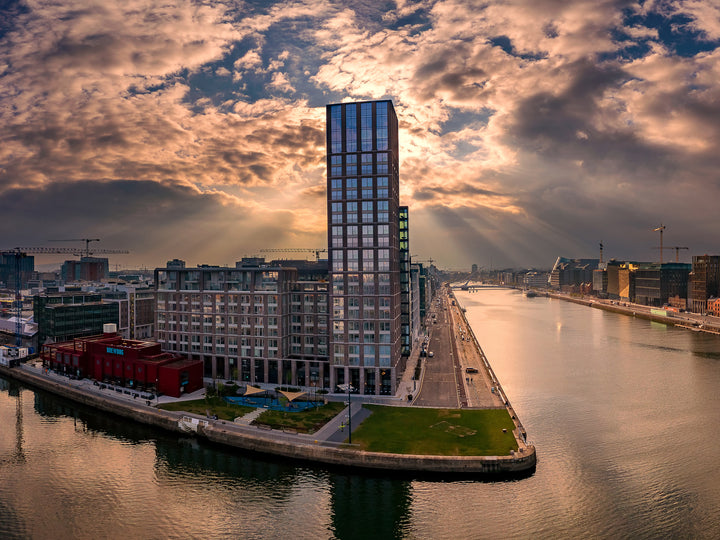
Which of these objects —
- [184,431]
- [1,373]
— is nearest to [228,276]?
[184,431]

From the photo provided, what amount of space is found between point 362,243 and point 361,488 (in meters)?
44.2

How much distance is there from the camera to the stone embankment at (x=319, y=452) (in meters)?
55.7

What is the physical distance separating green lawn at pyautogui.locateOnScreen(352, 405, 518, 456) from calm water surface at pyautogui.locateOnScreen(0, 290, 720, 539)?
14.8ft

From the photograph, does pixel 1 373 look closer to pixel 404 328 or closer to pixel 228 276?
pixel 228 276

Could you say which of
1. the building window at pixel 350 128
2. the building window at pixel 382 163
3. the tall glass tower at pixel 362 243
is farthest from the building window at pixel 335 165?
the building window at pixel 382 163

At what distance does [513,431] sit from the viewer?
64438mm

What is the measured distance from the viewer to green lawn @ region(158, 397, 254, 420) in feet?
245

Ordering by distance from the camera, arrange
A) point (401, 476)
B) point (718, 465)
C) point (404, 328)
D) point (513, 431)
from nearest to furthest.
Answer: point (401, 476) < point (718, 465) < point (513, 431) < point (404, 328)

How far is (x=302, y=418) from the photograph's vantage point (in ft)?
Answer: 234

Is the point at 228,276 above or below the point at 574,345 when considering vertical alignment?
above

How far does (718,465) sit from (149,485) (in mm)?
73749

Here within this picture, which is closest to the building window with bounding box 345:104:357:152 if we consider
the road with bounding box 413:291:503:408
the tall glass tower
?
the tall glass tower

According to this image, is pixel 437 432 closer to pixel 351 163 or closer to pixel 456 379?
pixel 456 379

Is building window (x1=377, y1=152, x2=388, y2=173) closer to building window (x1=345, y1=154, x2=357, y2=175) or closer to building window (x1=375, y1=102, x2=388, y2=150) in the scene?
building window (x1=375, y1=102, x2=388, y2=150)
